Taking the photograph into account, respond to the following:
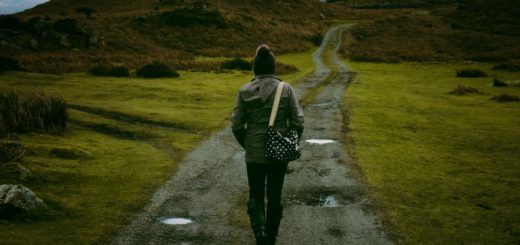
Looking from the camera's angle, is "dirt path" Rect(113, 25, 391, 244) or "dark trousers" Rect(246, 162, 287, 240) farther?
"dirt path" Rect(113, 25, 391, 244)

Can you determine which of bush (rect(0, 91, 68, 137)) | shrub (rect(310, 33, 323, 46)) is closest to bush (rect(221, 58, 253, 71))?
bush (rect(0, 91, 68, 137))

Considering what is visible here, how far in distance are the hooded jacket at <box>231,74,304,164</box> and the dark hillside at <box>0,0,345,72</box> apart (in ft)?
120

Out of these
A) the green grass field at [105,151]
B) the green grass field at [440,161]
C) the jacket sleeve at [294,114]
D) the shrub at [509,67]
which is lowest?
the shrub at [509,67]

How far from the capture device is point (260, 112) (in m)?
6.87

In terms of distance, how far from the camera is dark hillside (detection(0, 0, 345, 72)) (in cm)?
4934

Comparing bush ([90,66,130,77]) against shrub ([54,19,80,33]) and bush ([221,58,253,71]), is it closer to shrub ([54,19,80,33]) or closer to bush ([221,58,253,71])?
bush ([221,58,253,71])

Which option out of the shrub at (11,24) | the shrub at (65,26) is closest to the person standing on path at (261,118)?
the shrub at (11,24)

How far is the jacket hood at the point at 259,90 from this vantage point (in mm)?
6805

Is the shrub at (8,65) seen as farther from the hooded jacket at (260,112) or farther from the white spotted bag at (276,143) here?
the white spotted bag at (276,143)

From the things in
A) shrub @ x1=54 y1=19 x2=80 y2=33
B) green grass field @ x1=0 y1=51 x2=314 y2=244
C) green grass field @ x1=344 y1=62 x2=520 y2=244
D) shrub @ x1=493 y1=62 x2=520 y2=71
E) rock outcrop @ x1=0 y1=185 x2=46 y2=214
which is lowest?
shrub @ x1=493 y1=62 x2=520 y2=71

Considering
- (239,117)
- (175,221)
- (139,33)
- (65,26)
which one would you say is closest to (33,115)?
(175,221)

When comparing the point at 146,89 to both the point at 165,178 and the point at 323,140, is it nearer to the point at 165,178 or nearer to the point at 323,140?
the point at 323,140

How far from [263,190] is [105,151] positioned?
9593 mm

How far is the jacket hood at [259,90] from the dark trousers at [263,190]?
0.88 meters
